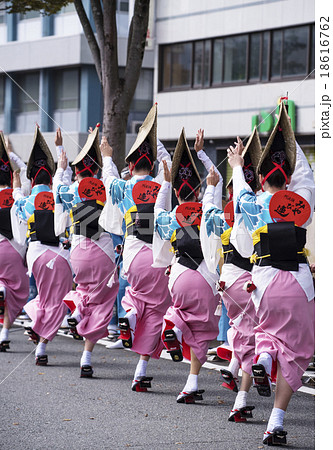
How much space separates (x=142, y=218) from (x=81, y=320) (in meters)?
1.34

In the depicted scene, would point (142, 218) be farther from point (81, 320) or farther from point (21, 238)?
point (21, 238)

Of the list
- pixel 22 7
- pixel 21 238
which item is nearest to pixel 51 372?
pixel 21 238

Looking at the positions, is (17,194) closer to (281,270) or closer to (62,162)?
(62,162)

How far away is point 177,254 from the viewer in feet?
23.2

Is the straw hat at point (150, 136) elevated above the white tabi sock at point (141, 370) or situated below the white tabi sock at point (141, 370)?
above

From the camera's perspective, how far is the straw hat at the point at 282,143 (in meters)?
5.75

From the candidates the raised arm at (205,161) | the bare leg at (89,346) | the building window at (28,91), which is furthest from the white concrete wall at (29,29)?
the raised arm at (205,161)

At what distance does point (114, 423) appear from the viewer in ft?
19.4

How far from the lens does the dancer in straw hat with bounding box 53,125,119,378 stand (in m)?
8.23

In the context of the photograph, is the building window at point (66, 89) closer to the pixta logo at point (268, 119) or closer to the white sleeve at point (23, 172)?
the pixta logo at point (268, 119)

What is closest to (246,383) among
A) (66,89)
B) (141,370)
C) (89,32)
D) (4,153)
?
(141,370)

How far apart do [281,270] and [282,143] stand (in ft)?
3.03

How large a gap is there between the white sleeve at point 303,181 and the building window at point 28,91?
856 inches

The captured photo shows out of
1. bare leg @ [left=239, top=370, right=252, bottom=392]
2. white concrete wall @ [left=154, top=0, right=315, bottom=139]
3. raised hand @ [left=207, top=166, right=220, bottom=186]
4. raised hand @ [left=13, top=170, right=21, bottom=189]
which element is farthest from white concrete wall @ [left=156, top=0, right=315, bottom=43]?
bare leg @ [left=239, top=370, right=252, bottom=392]
